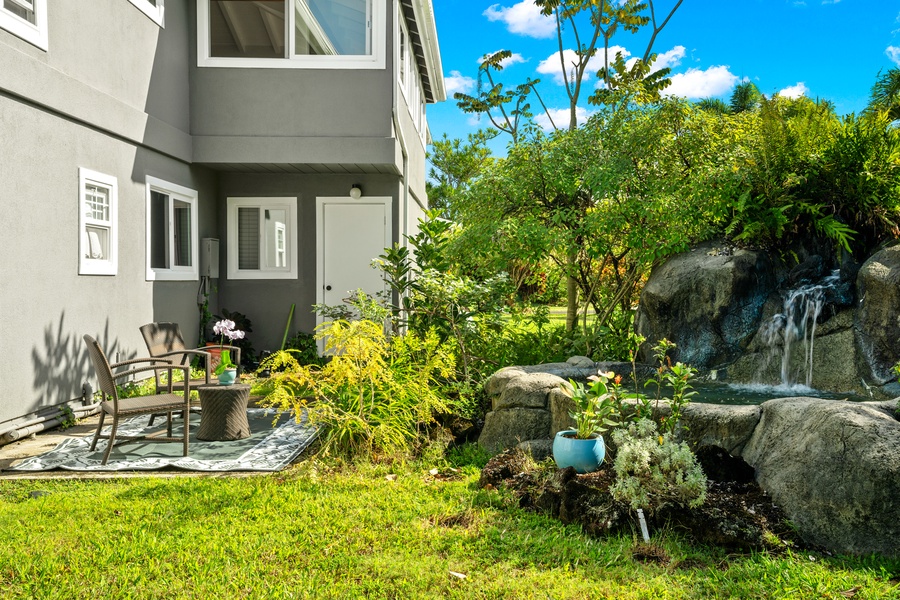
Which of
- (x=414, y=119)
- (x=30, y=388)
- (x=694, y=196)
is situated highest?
(x=414, y=119)

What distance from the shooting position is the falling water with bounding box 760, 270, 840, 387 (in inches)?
269

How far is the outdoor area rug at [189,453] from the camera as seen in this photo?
567 centimetres

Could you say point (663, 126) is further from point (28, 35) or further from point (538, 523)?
point (28, 35)

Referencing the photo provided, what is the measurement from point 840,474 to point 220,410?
493 cm

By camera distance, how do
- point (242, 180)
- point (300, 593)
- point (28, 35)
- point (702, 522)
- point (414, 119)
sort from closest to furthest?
point (300, 593)
point (702, 522)
point (28, 35)
point (242, 180)
point (414, 119)

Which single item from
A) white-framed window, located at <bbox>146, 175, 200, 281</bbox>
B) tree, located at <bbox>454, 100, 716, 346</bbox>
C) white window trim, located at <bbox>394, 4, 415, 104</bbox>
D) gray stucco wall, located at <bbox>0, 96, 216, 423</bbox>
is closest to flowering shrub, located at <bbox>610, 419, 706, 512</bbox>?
tree, located at <bbox>454, 100, 716, 346</bbox>

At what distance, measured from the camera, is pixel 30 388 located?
6.80 m

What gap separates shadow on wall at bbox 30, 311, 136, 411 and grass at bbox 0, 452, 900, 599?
2175 millimetres

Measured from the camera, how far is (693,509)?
414 cm

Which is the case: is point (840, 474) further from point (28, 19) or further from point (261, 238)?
point (261, 238)

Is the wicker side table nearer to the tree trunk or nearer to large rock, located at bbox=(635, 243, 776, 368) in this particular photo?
large rock, located at bbox=(635, 243, 776, 368)

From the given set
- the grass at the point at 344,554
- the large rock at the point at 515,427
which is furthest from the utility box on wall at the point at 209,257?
the large rock at the point at 515,427

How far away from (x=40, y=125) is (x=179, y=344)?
2.52 metres

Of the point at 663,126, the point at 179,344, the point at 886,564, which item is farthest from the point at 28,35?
the point at 886,564
